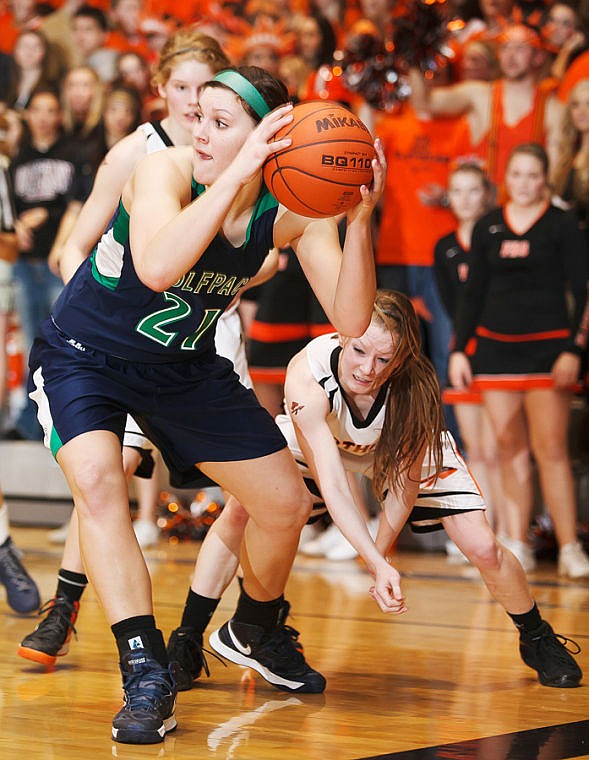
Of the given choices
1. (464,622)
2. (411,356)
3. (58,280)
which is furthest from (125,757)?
(58,280)

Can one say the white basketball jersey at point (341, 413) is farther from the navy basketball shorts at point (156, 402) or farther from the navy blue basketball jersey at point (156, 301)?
the navy blue basketball jersey at point (156, 301)

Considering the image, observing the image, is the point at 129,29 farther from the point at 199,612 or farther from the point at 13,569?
the point at 199,612

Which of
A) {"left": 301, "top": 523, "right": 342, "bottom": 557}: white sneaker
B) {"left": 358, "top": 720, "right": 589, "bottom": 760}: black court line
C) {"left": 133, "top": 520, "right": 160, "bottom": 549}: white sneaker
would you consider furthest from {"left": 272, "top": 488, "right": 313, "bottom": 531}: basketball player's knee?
{"left": 133, "top": 520, "right": 160, "bottom": 549}: white sneaker

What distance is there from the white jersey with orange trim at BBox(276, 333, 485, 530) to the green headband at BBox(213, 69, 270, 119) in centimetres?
95

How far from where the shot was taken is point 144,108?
7.41m

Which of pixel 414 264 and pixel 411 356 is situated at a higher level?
pixel 411 356

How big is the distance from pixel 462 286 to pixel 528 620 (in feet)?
9.30

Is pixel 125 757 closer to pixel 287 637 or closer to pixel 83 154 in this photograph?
pixel 287 637

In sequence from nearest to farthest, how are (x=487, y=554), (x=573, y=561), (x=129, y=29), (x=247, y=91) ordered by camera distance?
(x=247, y=91) < (x=487, y=554) < (x=573, y=561) < (x=129, y=29)

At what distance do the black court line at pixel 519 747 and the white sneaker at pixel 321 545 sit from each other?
3335mm

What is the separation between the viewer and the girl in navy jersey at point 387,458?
354 centimetres

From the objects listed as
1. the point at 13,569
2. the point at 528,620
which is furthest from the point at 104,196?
the point at 528,620

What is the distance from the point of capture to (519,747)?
3010mm

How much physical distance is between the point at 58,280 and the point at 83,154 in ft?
2.59
